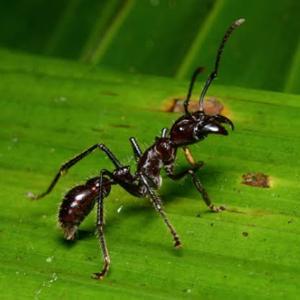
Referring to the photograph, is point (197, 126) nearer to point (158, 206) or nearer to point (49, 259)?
point (158, 206)

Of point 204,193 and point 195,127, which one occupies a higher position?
point 195,127

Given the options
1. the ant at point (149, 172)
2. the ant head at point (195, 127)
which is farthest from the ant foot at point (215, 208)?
the ant head at point (195, 127)

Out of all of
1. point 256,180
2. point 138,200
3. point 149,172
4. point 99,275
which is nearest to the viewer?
point 99,275

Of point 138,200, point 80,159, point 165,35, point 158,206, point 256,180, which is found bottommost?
point 138,200

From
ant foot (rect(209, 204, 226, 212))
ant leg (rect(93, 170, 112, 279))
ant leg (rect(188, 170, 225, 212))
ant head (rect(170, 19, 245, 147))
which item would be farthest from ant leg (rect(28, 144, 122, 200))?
ant foot (rect(209, 204, 226, 212))

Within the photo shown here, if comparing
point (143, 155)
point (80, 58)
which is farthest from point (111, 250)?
point (80, 58)

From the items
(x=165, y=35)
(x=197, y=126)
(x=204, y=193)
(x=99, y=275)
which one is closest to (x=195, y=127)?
(x=197, y=126)

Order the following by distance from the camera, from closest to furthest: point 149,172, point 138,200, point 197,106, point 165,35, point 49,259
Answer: point 49,259 < point 149,172 < point 138,200 < point 197,106 < point 165,35
